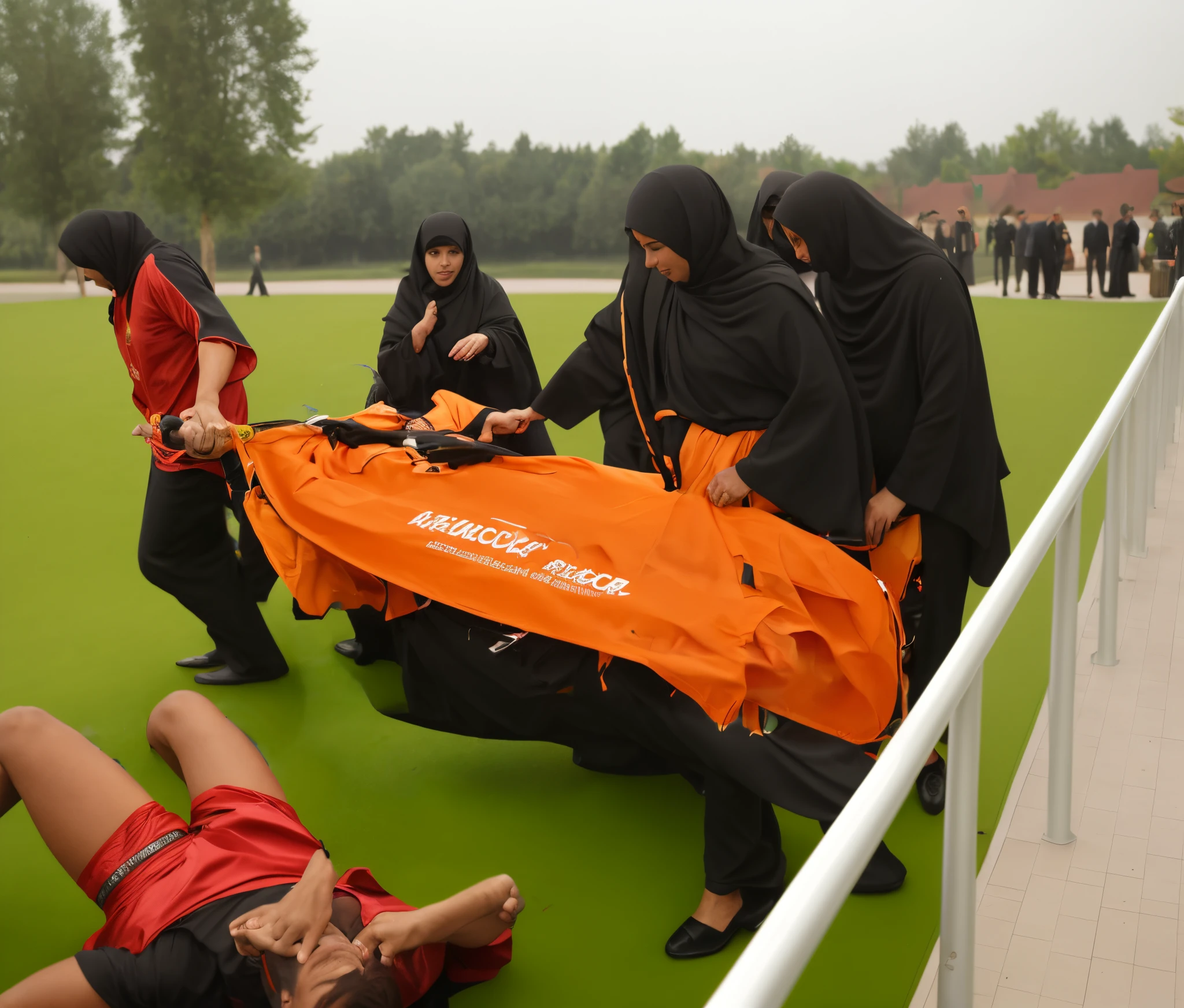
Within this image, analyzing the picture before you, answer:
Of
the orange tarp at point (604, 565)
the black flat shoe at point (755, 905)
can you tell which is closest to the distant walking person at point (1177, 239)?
the orange tarp at point (604, 565)

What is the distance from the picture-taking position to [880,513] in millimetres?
2562

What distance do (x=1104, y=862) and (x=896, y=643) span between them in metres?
0.64

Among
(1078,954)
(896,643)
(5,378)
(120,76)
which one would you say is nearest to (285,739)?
(896,643)

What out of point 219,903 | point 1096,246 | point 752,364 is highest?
point 1096,246

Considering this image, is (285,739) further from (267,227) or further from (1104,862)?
(267,227)

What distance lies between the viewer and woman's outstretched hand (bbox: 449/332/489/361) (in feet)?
12.5

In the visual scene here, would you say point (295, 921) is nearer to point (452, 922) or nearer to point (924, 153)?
point (452, 922)

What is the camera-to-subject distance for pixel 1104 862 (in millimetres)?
2172

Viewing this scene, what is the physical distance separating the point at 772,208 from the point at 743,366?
50.9 inches

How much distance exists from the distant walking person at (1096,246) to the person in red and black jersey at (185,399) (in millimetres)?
17633

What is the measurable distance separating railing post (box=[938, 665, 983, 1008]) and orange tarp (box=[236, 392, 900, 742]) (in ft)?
1.92

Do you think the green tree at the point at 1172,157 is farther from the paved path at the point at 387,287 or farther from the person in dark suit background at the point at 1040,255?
the person in dark suit background at the point at 1040,255

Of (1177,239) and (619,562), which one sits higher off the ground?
(1177,239)

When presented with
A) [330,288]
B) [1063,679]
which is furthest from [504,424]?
[330,288]
